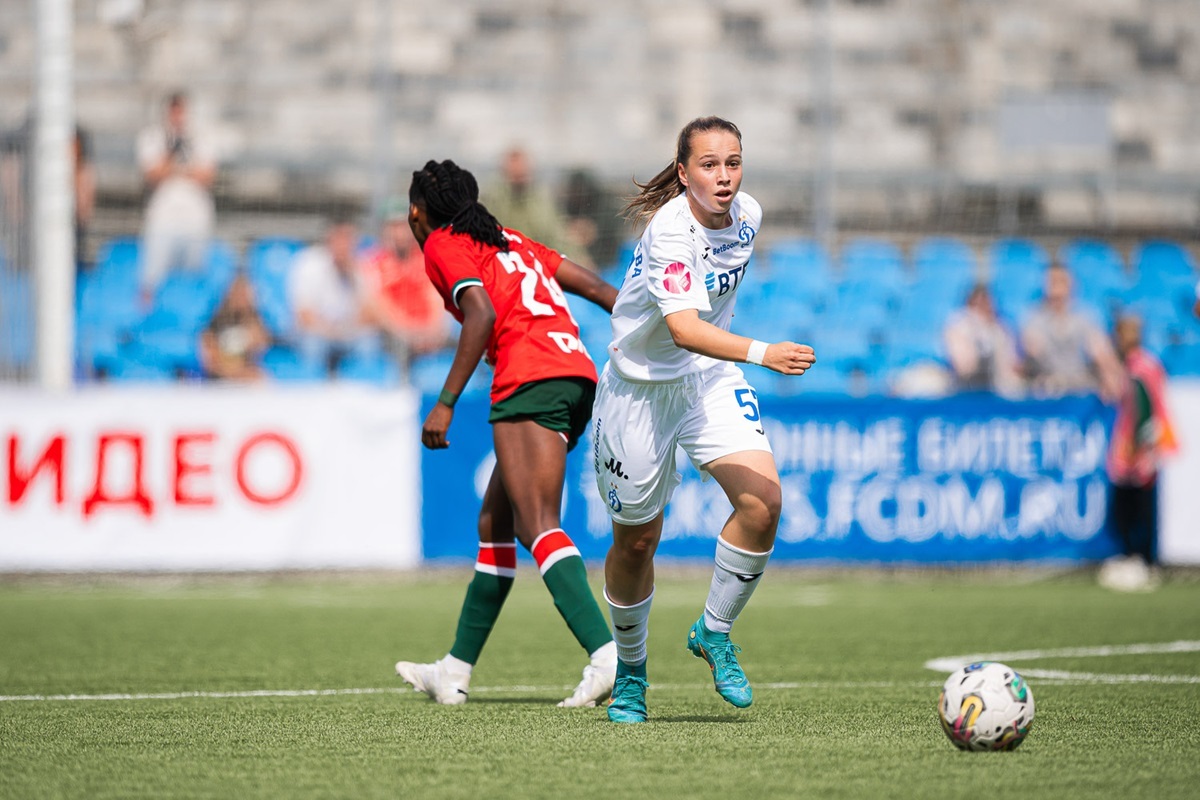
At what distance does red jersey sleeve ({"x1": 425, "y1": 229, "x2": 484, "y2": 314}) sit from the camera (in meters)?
6.21

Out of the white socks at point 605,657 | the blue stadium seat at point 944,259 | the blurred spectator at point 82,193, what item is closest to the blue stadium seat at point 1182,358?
the blue stadium seat at point 944,259

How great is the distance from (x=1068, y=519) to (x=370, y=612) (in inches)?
219

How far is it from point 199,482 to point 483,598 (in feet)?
20.7

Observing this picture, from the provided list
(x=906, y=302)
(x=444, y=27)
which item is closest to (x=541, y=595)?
(x=906, y=302)

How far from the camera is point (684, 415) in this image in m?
5.75

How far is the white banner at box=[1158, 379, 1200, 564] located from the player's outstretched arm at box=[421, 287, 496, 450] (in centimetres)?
817

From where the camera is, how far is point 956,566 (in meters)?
12.8

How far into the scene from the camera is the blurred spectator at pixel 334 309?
13.8m

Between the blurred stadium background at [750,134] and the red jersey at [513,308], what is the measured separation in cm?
750

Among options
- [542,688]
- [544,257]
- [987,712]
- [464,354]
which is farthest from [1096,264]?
[987,712]

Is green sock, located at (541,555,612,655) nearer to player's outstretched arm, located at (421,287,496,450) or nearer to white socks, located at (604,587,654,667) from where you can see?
white socks, located at (604,587,654,667)

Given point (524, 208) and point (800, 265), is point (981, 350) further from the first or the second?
point (524, 208)

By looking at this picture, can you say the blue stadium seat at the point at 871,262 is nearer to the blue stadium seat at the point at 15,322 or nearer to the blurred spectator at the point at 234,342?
the blurred spectator at the point at 234,342

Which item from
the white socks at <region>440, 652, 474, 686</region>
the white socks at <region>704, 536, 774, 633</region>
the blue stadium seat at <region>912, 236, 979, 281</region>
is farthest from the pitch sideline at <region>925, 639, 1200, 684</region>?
the blue stadium seat at <region>912, 236, 979, 281</region>
